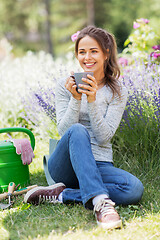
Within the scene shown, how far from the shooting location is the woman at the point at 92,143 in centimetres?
188

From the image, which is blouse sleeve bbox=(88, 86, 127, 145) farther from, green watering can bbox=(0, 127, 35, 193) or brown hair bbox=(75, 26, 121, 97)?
green watering can bbox=(0, 127, 35, 193)

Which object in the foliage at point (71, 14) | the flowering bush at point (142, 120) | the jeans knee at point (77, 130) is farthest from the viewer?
the foliage at point (71, 14)

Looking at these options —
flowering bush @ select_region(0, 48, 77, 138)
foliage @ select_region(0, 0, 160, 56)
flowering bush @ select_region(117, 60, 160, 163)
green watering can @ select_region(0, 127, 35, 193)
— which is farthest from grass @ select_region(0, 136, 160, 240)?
foliage @ select_region(0, 0, 160, 56)

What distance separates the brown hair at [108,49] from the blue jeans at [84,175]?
53 centimetres

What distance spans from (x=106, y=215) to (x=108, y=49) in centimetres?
117

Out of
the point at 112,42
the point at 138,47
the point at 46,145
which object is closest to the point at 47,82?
the point at 46,145

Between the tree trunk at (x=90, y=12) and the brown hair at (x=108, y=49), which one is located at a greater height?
the tree trunk at (x=90, y=12)

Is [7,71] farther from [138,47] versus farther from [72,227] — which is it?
[72,227]

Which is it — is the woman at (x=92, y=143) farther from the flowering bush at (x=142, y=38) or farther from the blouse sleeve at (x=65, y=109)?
the flowering bush at (x=142, y=38)

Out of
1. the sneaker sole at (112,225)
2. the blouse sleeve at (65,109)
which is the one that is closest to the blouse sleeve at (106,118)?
the blouse sleeve at (65,109)

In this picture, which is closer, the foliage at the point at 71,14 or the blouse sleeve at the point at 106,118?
the blouse sleeve at the point at 106,118

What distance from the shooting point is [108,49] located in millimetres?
2355

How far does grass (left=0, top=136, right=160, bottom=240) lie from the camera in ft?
5.69

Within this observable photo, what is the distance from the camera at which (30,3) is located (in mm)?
19078
